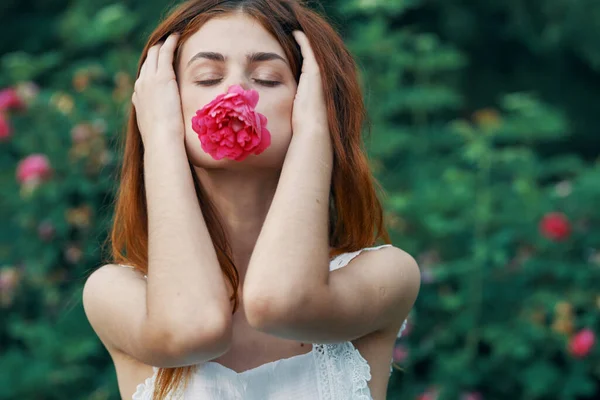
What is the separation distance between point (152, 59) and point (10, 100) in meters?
2.13

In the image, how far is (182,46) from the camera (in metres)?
1.91

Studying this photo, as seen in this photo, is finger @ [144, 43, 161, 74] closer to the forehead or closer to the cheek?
the forehead

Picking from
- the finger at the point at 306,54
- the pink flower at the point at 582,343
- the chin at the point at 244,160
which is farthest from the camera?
the pink flower at the point at 582,343

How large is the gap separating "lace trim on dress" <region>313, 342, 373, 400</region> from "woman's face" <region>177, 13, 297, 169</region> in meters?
0.41

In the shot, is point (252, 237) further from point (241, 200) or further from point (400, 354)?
point (400, 354)

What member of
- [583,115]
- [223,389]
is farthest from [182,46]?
[583,115]

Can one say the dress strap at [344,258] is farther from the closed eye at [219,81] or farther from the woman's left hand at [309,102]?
the closed eye at [219,81]

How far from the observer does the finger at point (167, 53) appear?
1.88m

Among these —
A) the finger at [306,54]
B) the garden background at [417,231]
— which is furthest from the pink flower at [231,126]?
the garden background at [417,231]

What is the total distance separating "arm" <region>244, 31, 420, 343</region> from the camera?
63.1 inches

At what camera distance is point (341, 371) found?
72.5 inches

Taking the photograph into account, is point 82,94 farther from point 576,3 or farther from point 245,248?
point 576,3

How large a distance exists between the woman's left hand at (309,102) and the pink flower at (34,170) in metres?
2.12

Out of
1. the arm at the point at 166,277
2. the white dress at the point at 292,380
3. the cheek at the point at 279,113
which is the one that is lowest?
the white dress at the point at 292,380
